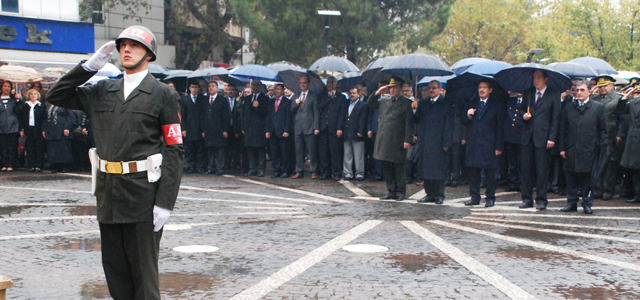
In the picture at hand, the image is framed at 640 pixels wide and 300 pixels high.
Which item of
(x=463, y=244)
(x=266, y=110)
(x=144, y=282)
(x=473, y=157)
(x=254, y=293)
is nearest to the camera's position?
(x=144, y=282)

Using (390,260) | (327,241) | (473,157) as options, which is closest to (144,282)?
(390,260)

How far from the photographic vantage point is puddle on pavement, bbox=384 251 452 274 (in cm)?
687

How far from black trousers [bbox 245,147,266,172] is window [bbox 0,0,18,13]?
→ 18.9m

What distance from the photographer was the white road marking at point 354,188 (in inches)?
503

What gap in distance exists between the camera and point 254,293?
19.2ft

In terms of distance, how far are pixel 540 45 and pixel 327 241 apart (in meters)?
35.7

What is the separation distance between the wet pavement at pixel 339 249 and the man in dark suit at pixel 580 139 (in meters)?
0.46

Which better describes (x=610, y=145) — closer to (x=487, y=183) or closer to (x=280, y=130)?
(x=487, y=183)

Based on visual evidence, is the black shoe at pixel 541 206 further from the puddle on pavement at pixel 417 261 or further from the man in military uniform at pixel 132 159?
the man in military uniform at pixel 132 159

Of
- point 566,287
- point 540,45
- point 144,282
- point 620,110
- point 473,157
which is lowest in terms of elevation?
point 566,287

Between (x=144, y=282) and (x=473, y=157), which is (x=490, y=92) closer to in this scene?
(x=473, y=157)

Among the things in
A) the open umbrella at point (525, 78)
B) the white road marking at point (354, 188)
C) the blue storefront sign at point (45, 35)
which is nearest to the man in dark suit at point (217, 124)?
the white road marking at point (354, 188)

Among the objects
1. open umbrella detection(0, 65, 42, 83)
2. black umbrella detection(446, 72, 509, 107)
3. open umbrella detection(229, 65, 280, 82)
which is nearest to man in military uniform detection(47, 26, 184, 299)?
black umbrella detection(446, 72, 509, 107)

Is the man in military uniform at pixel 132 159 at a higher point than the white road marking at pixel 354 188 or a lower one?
higher
